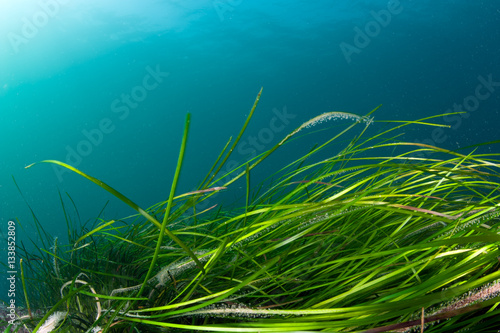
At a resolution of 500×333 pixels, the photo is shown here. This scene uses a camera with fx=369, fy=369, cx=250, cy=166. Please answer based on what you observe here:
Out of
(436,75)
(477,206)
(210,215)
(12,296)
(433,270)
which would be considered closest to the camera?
(433,270)

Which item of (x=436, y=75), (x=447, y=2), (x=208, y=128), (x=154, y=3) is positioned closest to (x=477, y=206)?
(x=154, y=3)

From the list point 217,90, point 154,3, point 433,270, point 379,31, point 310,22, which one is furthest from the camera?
point 217,90

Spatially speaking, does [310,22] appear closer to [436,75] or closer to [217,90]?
[217,90]

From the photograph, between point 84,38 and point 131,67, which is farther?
point 131,67

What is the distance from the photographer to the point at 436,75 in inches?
985

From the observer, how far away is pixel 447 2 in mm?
16969

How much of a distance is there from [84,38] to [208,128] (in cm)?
1087

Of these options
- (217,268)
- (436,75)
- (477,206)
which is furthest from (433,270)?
(436,75)

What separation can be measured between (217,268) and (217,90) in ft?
71.9

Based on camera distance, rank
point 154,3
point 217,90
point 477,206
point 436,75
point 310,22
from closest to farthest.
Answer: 1. point 477,206
2. point 154,3
3. point 310,22
4. point 217,90
5. point 436,75

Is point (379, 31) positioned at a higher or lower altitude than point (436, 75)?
higher

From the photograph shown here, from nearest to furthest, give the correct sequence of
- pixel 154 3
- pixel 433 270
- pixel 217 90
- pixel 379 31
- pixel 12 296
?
pixel 433 270 < pixel 12 296 < pixel 154 3 < pixel 379 31 < pixel 217 90

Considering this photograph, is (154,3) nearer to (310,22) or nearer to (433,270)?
(310,22)

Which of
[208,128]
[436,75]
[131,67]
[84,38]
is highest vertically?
[84,38]
